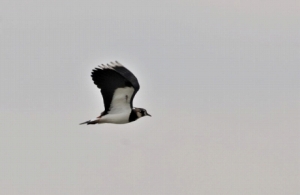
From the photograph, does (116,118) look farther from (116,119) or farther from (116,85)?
(116,85)

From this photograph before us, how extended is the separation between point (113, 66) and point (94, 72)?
94 centimetres

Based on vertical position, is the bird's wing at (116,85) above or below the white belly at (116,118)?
above

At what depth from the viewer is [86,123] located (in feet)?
408

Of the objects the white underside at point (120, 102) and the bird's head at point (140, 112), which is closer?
the white underside at point (120, 102)

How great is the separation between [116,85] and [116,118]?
1447mm

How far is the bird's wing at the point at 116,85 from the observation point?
123500mm

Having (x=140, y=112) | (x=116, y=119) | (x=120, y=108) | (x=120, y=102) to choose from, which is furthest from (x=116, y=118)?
(x=140, y=112)

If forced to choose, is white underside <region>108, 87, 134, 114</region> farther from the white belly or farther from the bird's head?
the bird's head

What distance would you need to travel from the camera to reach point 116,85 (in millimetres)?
124188

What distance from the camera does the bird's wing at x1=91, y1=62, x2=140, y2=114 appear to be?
124m

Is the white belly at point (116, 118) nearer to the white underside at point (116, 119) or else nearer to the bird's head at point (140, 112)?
the white underside at point (116, 119)

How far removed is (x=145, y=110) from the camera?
12488cm

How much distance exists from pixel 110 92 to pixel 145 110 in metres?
1.74

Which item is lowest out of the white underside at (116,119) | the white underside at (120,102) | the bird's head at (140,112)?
the white underside at (116,119)
